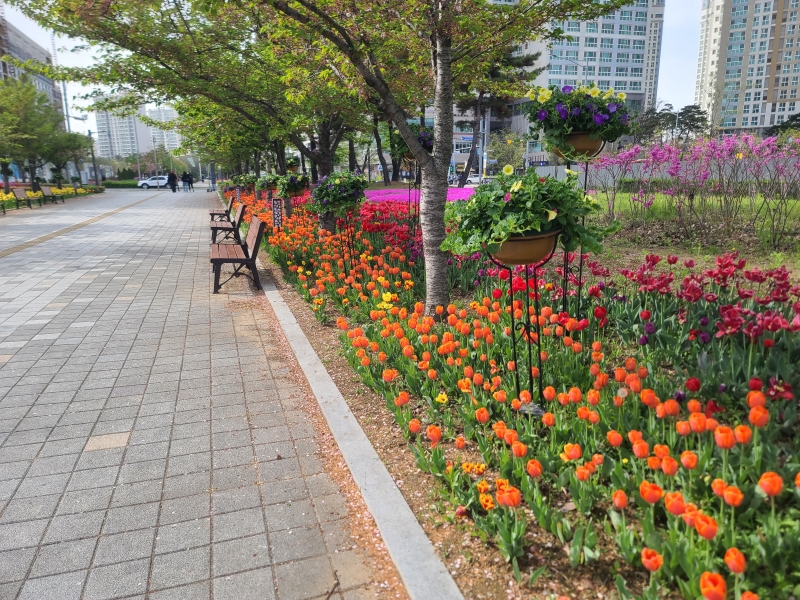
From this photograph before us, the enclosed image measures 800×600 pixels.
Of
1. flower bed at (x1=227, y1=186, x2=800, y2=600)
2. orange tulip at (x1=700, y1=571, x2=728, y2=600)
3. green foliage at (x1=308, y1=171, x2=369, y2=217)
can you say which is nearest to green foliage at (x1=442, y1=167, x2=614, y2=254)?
flower bed at (x1=227, y1=186, x2=800, y2=600)

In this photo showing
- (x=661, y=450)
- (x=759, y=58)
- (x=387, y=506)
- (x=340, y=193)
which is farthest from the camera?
(x=759, y=58)

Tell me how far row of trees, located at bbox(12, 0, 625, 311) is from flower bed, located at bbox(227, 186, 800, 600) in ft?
5.45

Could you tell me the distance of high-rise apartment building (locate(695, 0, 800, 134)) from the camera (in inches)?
3777

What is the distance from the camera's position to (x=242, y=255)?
27.3 ft

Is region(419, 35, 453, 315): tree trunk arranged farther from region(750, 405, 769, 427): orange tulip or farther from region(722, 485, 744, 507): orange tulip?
region(722, 485, 744, 507): orange tulip

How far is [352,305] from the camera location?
6375 millimetres

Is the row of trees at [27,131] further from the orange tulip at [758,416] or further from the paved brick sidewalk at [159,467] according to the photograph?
the orange tulip at [758,416]

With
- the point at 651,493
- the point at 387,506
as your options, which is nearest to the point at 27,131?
the point at 387,506

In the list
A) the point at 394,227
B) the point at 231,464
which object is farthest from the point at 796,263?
the point at 231,464

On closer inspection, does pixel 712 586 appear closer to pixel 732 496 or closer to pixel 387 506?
pixel 732 496

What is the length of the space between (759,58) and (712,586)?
126541mm

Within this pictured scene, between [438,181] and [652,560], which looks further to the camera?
[438,181]

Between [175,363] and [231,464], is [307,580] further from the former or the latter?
[175,363]

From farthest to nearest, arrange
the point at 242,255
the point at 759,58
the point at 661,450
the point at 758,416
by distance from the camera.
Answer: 1. the point at 759,58
2. the point at 242,255
3. the point at 661,450
4. the point at 758,416
